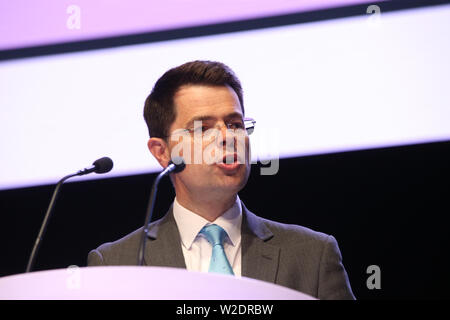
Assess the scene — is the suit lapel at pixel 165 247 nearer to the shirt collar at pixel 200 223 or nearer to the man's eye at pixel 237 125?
the shirt collar at pixel 200 223

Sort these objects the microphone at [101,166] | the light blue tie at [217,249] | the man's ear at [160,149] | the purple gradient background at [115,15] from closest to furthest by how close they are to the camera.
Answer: the microphone at [101,166] → the light blue tie at [217,249] → the man's ear at [160,149] → the purple gradient background at [115,15]

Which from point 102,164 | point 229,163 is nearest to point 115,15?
point 229,163

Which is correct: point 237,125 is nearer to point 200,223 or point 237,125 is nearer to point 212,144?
point 212,144

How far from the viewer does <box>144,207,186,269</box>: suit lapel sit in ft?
7.38

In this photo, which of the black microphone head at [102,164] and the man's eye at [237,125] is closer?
the black microphone head at [102,164]

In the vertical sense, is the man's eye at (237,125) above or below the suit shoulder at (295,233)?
above

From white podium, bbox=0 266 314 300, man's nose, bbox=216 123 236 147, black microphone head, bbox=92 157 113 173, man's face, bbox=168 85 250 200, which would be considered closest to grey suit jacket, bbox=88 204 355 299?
man's face, bbox=168 85 250 200

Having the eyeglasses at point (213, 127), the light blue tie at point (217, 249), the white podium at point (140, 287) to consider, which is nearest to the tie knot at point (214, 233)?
the light blue tie at point (217, 249)

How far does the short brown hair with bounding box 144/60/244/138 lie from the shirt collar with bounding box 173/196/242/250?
337mm

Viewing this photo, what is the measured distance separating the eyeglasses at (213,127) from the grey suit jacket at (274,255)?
1.02 ft

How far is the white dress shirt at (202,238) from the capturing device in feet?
7.41

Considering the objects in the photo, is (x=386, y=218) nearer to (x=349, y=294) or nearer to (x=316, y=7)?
(x=349, y=294)

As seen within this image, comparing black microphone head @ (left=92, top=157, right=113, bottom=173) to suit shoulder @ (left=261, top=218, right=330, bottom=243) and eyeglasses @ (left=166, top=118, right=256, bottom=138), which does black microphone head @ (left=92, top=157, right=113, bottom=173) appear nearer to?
eyeglasses @ (left=166, top=118, right=256, bottom=138)

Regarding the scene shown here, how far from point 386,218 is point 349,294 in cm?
81
